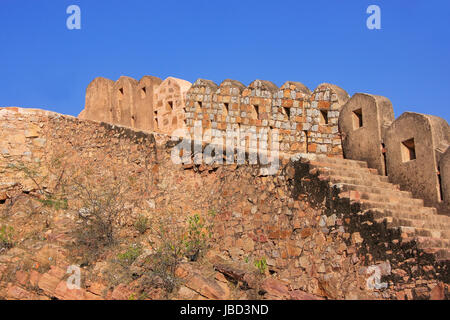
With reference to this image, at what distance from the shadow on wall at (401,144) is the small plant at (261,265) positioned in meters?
2.43

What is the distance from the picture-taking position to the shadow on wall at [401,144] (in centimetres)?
692

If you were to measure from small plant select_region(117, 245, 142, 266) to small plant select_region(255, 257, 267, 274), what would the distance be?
6.22 ft

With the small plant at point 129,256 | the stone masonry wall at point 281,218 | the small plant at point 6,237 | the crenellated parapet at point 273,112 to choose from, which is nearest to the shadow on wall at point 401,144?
the crenellated parapet at point 273,112

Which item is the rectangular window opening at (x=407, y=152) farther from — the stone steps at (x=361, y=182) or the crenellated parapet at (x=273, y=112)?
the crenellated parapet at (x=273, y=112)

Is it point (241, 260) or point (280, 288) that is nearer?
point (280, 288)

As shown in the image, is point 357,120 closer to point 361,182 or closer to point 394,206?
point 361,182

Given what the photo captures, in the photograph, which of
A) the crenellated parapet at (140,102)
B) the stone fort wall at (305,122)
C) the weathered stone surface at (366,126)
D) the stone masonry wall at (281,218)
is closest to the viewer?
the stone masonry wall at (281,218)

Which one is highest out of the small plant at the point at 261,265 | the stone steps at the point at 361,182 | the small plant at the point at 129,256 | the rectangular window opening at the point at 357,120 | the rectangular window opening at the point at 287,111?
the rectangular window opening at the point at 287,111

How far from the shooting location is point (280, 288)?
6445 mm

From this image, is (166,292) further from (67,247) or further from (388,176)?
(388,176)

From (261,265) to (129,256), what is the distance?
6.72ft

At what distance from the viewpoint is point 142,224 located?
8531 mm

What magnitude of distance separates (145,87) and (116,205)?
13.1 ft
